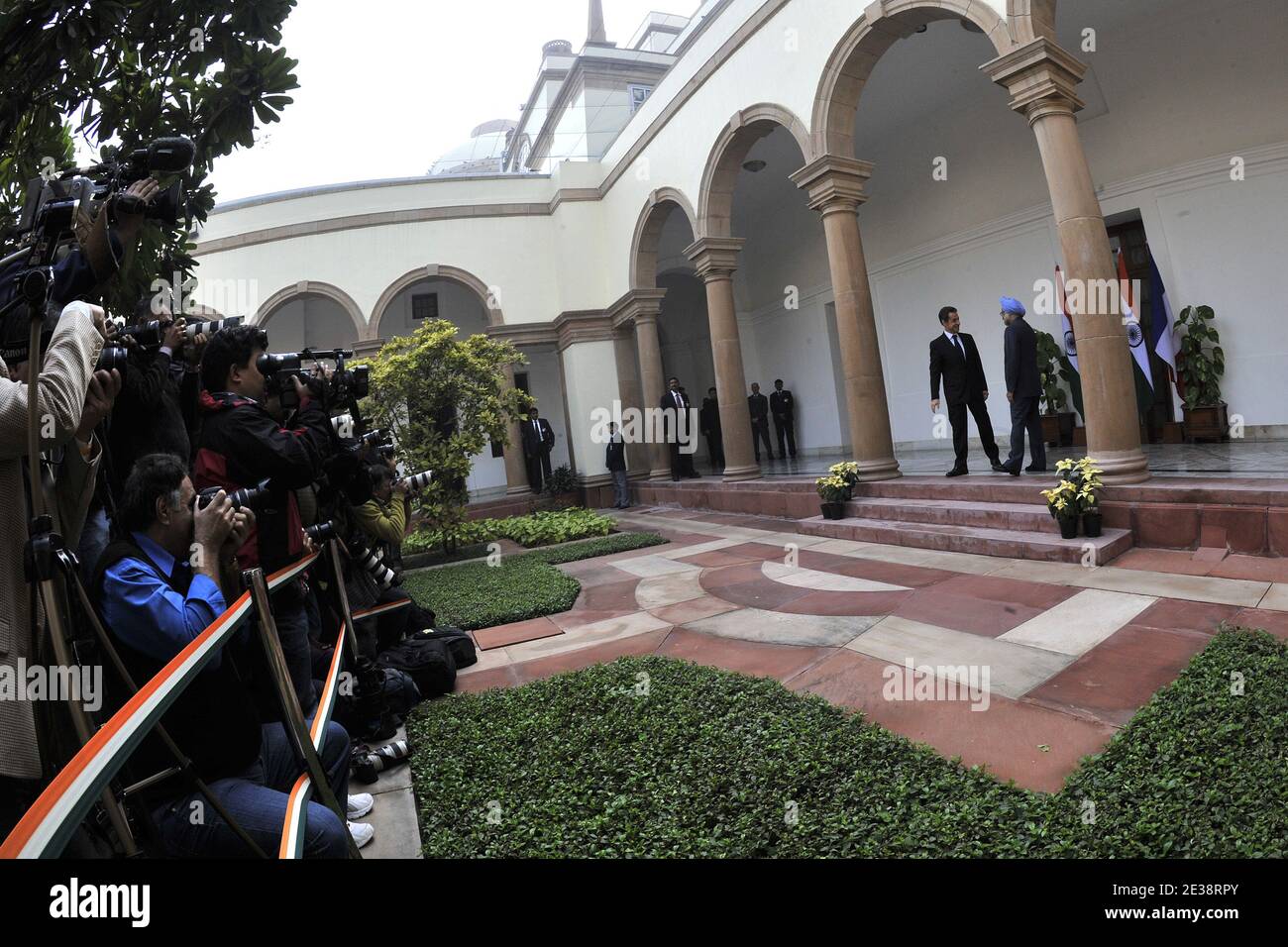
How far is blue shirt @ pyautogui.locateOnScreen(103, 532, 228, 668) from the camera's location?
1.67 m

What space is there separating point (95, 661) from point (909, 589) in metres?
4.48

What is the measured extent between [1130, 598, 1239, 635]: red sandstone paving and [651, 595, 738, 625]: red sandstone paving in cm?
244

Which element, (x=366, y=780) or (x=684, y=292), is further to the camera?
(x=684, y=292)

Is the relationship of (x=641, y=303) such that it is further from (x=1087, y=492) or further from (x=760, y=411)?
(x=1087, y=492)

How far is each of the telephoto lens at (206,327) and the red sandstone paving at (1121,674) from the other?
12.1 feet

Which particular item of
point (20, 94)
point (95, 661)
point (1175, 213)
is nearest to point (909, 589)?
point (95, 661)

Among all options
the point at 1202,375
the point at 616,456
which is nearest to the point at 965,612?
the point at 1202,375

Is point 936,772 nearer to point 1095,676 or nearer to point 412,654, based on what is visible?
point 1095,676

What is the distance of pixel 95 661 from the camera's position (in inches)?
67.6

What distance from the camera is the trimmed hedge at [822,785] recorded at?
2002 millimetres

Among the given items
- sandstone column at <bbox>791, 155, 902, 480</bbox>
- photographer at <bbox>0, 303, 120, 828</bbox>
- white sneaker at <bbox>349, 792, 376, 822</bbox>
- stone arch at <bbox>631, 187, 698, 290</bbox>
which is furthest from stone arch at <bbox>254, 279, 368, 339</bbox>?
photographer at <bbox>0, 303, 120, 828</bbox>

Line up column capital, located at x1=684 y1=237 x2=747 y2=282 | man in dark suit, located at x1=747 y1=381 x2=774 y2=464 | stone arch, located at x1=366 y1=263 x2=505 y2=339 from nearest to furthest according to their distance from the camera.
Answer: column capital, located at x1=684 y1=237 x2=747 y2=282 → stone arch, located at x1=366 y1=263 x2=505 y2=339 → man in dark suit, located at x1=747 y1=381 x2=774 y2=464

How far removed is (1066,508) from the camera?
5191 mm

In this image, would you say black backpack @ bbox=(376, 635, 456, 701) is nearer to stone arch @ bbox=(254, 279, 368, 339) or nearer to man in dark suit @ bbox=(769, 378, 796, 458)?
stone arch @ bbox=(254, 279, 368, 339)
